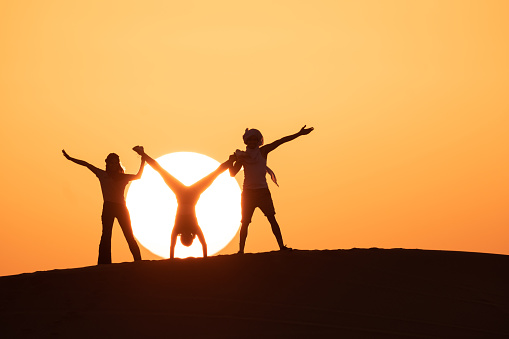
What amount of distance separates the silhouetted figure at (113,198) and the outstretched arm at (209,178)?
107 centimetres

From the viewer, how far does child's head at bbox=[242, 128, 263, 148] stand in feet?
50.6

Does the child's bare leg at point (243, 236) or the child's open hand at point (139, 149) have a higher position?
the child's open hand at point (139, 149)

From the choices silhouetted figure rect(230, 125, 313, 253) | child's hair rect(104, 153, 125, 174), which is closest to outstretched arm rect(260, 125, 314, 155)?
A: silhouetted figure rect(230, 125, 313, 253)

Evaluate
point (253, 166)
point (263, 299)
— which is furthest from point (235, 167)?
point (263, 299)

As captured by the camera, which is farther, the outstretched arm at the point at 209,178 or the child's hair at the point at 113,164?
the child's hair at the point at 113,164

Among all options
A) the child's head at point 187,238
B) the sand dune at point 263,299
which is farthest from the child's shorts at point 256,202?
the child's head at point 187,238

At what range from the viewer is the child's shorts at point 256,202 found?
15469 millimetres

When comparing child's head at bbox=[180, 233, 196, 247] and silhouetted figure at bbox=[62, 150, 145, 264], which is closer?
child's head at bbox=[180, 233, 196, 247]

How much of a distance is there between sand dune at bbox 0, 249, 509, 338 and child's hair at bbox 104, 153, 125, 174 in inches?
60.3

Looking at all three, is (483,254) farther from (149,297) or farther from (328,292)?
(149,297)

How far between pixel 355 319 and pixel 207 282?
7.68ft

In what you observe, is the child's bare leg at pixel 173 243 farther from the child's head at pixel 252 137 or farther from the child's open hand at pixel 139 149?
the child's head at pixel 252 137

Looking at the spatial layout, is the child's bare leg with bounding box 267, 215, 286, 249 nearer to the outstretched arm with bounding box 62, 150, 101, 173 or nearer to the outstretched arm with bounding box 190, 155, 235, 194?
the outstretched arm with bounding box 190, 155, 235, 194

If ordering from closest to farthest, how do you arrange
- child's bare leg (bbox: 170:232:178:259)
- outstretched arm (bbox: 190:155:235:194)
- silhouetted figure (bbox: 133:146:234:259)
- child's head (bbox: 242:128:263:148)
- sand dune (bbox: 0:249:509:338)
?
sand dune (bbox: 0:249:509:338) < silhouetted figure (bbox: 133:146:234:259) < child's bare leg (bbox: 170:232:178:259) < outstretched arm (bbox: 190:155:235:194) < child's head (bbox: 242:128:263:148)
